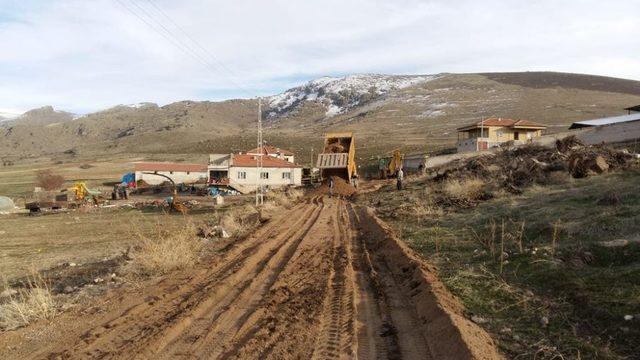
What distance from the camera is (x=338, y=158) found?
33906mm

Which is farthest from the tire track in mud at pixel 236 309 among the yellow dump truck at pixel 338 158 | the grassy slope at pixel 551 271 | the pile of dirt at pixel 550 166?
the yellow dump truck at pixel 338 158

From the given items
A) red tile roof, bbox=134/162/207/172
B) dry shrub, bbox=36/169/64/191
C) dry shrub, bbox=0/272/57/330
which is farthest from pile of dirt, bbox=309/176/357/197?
dry shrub, bbox=36/169/64/191

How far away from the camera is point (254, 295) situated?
796cm

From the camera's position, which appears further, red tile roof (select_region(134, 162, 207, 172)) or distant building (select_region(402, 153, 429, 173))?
red tile roof (select_region(134, 162, 207, 172))

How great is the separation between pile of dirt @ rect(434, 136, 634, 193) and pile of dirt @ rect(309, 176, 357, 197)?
9063 millimetres

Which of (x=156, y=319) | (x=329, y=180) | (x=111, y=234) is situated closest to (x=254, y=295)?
(x=156, y=319)

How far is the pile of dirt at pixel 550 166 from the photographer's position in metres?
18.3

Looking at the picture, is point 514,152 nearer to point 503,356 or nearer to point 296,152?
point 503,356

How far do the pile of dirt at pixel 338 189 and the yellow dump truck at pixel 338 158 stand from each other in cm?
75

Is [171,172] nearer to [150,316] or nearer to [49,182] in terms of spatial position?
[49,182]

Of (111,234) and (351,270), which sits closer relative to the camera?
(351,270)

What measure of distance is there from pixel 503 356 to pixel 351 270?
4.63m

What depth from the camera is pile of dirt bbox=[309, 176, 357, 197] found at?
32.1m

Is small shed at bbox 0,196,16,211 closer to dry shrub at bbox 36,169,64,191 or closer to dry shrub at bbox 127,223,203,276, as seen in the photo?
dry shrub at bbox 36,169,64,191
